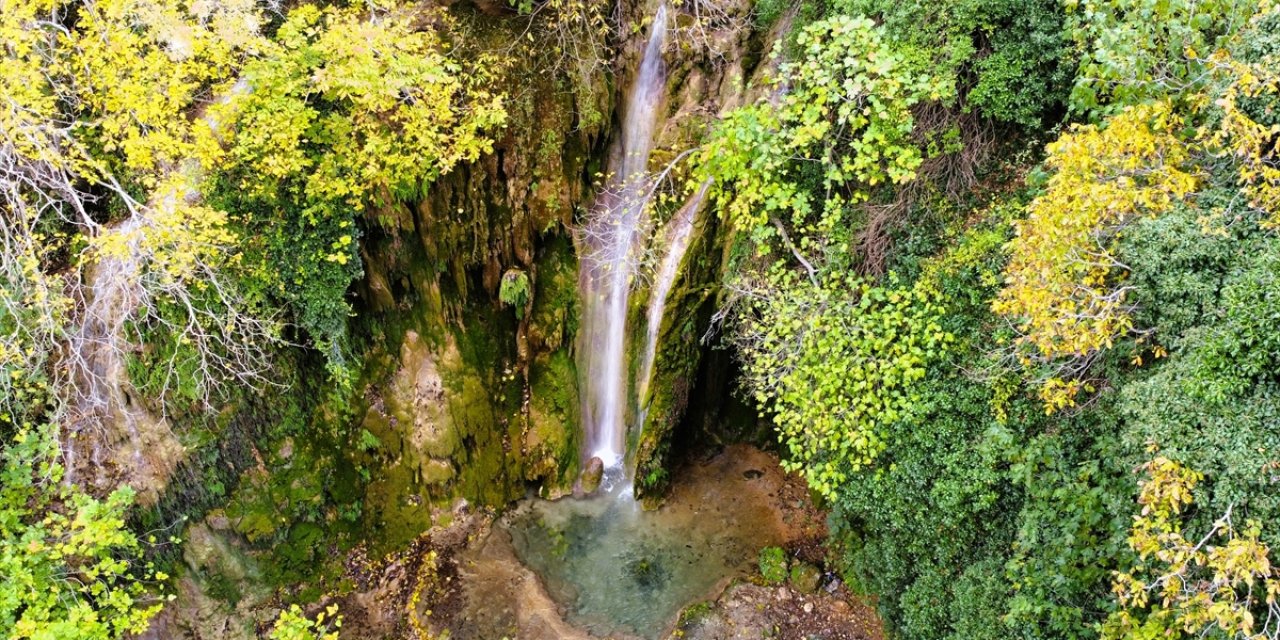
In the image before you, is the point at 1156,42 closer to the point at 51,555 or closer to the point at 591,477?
the point at 591,477

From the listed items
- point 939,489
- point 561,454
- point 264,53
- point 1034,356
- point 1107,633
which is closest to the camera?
point 1107,633

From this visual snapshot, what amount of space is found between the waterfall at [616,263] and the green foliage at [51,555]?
6044mm

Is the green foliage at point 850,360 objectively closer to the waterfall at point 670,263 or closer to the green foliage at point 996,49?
the green foliage at point 996,49

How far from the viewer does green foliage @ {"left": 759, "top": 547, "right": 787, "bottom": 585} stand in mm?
9125

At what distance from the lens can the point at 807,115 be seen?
6.52 metres

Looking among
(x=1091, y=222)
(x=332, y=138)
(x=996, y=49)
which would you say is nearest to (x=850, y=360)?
(x=1091, y=222)

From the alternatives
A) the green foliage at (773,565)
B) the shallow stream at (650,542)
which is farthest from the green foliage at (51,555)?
the green foliage at (773,565)

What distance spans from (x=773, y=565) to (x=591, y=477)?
126 inches

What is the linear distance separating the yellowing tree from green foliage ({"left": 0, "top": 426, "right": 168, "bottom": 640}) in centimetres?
831

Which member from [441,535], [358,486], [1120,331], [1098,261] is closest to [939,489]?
[1120,331]

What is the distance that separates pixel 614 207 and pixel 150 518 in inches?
285

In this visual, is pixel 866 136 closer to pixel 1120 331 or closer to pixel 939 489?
pixel 1120 331

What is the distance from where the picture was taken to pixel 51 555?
6109mm

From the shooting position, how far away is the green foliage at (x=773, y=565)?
9125 mm
